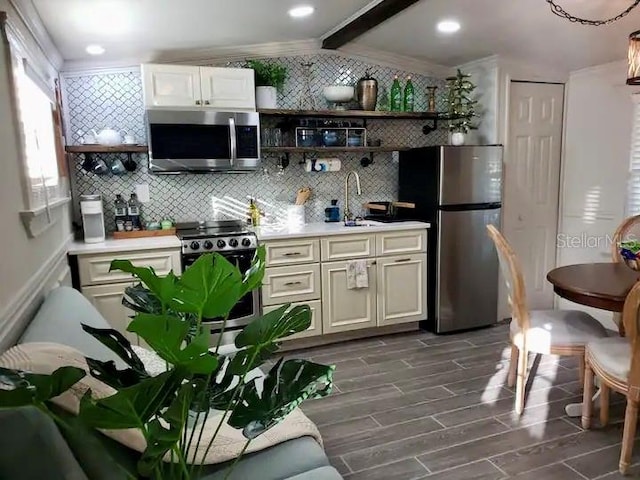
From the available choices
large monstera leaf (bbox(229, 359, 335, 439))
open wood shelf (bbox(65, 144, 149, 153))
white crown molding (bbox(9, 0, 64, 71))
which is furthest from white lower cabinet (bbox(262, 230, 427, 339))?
large monstera leaf (bbox(229, 359, 335, 439))

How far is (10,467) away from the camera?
1001mm

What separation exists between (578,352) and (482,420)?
2.17ft

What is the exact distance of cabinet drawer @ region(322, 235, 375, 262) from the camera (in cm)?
384

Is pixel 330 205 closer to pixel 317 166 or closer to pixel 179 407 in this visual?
pixel 317 166

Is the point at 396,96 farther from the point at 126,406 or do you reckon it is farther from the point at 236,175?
the point at 126,406

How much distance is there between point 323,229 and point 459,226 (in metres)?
1.15

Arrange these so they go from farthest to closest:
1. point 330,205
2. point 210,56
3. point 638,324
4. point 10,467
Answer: point 330,205 → point 210,56 → point 638,324 → point 10,467

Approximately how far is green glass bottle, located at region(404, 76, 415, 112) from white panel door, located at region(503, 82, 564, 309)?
2.84 ft

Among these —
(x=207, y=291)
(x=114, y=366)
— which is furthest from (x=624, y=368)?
(x=114, y=366)

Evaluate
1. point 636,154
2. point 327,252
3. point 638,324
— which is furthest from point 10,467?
point 636,154

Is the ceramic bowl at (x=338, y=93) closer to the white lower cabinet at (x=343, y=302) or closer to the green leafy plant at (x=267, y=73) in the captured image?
the green leafy plant at (x=267, y=73)

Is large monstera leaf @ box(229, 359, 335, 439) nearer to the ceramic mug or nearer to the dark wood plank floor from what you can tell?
the dark wood plank floor

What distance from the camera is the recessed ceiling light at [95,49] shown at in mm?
3336

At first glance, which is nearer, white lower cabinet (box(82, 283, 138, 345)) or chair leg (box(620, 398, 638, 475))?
chair leg (box(620, 398, 638, 475))
